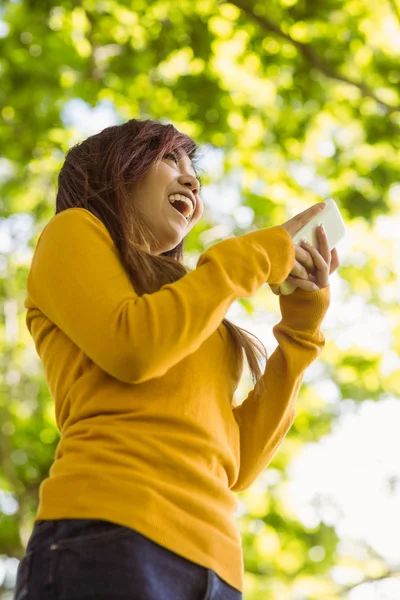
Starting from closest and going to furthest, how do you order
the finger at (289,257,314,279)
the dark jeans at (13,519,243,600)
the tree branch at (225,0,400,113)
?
the dark jeans at (13,519,243,600)
the finger at (289,257,314,279)
the tree branch at (225,0,400,113)

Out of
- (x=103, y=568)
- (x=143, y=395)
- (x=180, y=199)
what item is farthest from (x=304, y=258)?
(x=103, y=568)

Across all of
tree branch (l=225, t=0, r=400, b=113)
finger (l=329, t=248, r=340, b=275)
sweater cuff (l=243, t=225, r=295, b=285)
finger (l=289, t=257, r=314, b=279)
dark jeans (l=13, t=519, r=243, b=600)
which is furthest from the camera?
tree branch (l=225, t=0, r=400, b=113)

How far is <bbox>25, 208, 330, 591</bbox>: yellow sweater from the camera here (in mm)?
967

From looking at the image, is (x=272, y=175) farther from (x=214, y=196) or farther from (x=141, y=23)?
(x=141, y=23)

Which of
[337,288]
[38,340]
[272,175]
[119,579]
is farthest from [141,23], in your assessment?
[119,579]

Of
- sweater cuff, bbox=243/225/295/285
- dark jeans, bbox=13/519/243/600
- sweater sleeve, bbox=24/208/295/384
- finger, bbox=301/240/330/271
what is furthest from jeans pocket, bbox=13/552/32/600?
finger, bbox=301/240/330/271

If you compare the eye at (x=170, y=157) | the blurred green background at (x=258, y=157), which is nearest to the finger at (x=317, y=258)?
the eye at (x=170, y=157)

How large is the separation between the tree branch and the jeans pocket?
289cm

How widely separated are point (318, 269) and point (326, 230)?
0.06m

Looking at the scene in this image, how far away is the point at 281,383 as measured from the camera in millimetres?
1259

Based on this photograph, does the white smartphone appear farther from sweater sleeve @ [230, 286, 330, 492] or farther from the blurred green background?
the blurred green background

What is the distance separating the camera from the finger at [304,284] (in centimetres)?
121

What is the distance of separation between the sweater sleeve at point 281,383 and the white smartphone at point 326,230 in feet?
0.12

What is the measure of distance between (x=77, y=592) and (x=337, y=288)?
4.57 metres
